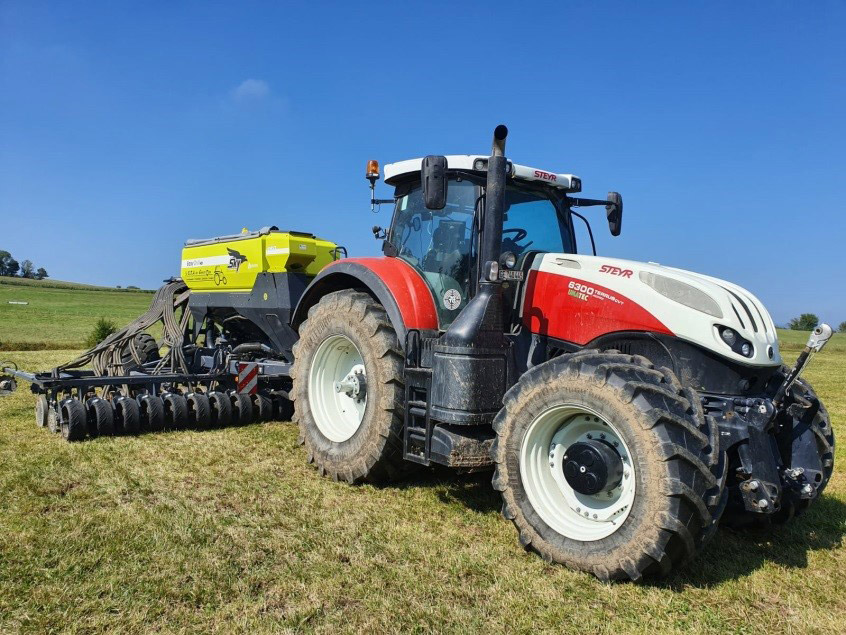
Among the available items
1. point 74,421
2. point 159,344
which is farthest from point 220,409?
point 159,344

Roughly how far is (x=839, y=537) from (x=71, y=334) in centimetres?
2503

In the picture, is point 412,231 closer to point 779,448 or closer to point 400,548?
point 400,548

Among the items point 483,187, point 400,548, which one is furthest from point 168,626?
point 483,187

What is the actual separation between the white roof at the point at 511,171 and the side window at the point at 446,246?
0.15 meters

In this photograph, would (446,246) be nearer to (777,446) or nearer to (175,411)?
(777,446)

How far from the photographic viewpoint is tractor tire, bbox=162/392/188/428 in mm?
7026

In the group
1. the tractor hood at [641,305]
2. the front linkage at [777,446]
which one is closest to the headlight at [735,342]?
the tractor hood at [641,305]

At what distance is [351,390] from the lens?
222 inches

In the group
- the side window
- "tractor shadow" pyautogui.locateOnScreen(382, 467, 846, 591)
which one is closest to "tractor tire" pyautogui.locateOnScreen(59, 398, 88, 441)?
"tractor shadow" pyautogui.locateOnScreen(382, 467, 846, 591)

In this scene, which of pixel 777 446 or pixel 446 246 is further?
pixel 446 246

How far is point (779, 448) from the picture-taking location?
4.26 m

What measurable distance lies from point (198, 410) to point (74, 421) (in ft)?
3.99

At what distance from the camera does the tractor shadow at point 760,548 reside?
11.9 feet

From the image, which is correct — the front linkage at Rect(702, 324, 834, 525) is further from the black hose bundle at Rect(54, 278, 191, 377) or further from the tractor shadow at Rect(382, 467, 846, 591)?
the black hose bundle at Rect(54, 278, 191, 377)
